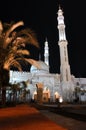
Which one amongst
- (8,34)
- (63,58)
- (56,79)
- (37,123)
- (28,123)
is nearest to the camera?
(37,123)

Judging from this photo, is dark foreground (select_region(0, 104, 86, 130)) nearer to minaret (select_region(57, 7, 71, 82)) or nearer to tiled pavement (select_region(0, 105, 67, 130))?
tiled pavement (select_region(0, 105, 67, 130))

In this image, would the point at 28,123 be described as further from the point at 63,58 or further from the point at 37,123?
the point at 63,58

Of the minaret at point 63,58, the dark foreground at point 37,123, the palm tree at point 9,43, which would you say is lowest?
the dark foreground at point 37,123

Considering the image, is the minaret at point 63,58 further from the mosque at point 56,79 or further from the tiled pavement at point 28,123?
the tiled pavement at point 28,123

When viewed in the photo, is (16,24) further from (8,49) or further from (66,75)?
(66,75)

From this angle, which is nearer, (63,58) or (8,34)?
(8,34)

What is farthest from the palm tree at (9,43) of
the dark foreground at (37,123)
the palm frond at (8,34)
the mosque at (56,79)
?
the mosque at (56,79)

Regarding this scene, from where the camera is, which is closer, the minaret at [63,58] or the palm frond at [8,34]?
the palm frond at [8,34]

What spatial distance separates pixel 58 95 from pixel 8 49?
4425 centimetres

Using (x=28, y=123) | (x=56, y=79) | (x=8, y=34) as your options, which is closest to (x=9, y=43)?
(x=8, y=34)

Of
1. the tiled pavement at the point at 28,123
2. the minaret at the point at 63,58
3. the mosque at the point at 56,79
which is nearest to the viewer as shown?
the tiled pavement at the point at 28,123

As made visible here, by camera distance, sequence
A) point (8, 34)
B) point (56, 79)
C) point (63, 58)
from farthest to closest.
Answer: point (56, 79)
point (63, 58)
point (8, 34)

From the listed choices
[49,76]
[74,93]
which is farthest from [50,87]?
[74,93]

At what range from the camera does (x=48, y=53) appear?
70312 millimetres
